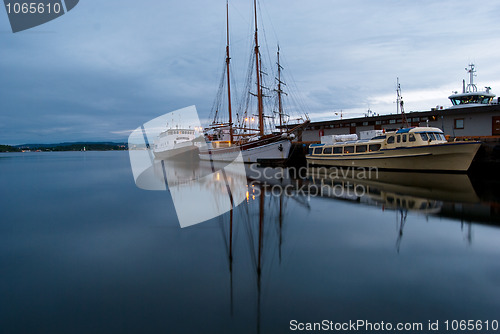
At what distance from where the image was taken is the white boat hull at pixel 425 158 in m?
23.0

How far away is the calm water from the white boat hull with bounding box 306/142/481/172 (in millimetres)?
9065

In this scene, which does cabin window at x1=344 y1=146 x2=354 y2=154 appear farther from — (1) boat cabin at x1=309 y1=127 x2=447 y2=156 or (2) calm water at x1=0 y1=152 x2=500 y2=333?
(2) calm water at x1=0 y1=152 x2=500 y2=333

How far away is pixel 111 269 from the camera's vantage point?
27.2 feet

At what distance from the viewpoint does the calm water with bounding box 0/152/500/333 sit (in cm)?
573

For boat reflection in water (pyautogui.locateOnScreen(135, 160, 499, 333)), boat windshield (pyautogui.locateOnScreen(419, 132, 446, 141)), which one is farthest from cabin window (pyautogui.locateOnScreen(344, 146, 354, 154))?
boat reflection in water (pyautogui.locateOnScreen(135, 160, 499, 333))

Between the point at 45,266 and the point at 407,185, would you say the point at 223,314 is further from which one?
the point at 407,185

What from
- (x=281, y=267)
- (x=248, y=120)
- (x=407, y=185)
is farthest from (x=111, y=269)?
(x=248, y=120)

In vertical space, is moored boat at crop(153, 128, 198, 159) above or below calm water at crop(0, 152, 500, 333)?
above

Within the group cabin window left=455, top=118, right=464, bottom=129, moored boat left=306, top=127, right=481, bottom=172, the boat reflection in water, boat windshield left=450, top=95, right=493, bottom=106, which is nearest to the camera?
the boat reflection in water

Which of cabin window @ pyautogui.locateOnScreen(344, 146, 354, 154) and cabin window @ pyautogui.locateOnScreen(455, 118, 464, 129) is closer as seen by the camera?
cabin window @ pyautogui.locateOnScreen(344, 146, 354, 154)

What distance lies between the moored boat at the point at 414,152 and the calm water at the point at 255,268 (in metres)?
9.33

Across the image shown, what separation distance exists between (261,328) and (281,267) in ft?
9.34

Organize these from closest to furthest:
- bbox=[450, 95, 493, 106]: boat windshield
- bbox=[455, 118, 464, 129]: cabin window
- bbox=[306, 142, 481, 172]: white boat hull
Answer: bbox=[306, 142, 481, 172]: white boat hull < bbox=[455, 118, 464, 129]: cabin window < bbox=[450, 95, 493, 106]: boat windshield

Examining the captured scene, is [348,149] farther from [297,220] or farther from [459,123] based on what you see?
[297,220]
